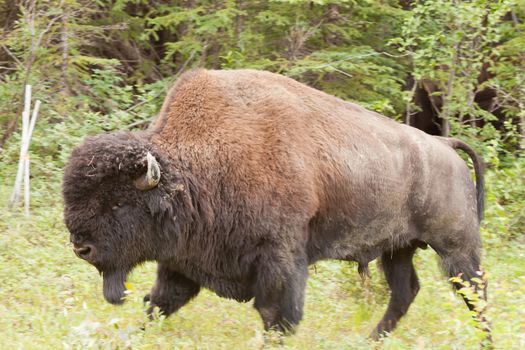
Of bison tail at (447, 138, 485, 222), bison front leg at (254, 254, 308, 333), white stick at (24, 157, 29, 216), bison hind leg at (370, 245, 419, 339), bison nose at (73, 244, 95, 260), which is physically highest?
bison tail at (447, 138, 485, 222)

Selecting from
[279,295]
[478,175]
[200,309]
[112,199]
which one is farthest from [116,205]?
[478,175]

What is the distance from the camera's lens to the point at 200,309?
21.7ft

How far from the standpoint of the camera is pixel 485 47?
34.7 ft

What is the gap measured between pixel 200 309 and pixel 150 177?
1.72 meters

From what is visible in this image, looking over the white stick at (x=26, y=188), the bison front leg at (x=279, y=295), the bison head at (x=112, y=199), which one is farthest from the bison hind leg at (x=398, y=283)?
the white stick at (x=26, y=188)

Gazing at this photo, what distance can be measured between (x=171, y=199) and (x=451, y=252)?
2443 mm

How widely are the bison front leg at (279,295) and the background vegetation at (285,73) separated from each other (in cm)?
118

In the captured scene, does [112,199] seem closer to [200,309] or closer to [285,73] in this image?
[200,309]

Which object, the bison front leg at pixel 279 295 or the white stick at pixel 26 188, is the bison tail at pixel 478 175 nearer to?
the bison front leg at pixel 279 295

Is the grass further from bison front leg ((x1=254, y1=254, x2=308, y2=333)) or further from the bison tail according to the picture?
the bison tail

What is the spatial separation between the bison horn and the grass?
0.68m

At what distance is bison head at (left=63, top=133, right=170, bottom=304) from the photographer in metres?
5.33

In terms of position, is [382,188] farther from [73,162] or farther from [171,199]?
[73,162]

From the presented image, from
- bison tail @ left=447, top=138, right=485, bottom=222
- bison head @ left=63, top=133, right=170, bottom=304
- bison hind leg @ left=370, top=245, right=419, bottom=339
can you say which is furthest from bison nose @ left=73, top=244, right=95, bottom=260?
bison tail @ left=447, top=138, right=485, bottom=222
